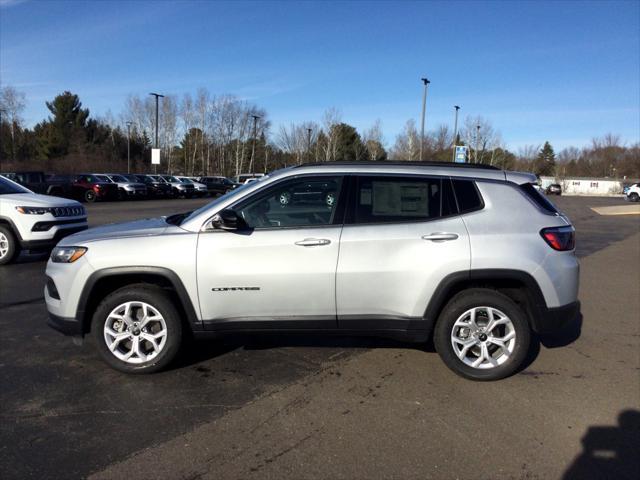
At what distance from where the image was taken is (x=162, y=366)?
423 cm

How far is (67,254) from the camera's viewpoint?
13.9 ft

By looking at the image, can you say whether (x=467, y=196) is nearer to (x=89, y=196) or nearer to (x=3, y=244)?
(x=3, y=244)

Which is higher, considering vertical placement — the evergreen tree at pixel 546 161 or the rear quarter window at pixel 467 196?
the evergreen tree at pixel 546 161

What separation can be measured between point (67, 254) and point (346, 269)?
7.80 feet

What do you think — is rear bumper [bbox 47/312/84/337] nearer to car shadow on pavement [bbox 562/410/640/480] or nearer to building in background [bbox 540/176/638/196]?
car shadow on pavement [bbox 562/410/640/480]

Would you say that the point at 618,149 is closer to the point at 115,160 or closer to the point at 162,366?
the point at 115,160

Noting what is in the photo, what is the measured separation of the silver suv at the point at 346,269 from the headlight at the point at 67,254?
0.04 ft

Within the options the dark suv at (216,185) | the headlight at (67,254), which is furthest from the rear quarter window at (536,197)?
the dark suv at (216,185)

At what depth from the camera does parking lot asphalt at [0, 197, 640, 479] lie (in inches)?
118

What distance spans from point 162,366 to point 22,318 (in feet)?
8.76

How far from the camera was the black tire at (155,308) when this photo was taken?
412 centimetres

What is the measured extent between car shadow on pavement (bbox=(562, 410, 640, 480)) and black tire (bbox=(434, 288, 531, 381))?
31.5 inches

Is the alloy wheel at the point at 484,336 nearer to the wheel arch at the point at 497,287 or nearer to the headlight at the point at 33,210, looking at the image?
the wheel arch at the point at 497,287

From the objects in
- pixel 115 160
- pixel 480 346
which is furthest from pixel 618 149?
pixel 480 346
